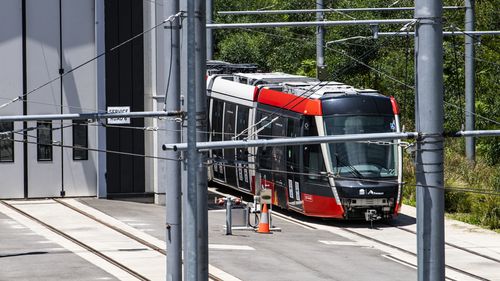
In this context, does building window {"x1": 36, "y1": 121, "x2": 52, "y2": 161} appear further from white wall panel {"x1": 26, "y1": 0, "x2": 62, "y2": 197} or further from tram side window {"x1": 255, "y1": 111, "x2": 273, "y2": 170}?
tram side window {"x1": 255, "y1": 111, "x2": 273, "y2": 170}

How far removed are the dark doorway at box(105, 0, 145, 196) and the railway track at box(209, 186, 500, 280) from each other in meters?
4.19

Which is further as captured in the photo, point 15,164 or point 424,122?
point 15,164

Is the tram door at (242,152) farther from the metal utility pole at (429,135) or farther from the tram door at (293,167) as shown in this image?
the metal utility pole at (429,135)

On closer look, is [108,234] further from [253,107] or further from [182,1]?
[182,1]

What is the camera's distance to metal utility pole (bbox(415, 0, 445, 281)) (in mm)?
12797

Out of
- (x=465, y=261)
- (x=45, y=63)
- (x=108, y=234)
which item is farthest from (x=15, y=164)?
(x=465, y=261)

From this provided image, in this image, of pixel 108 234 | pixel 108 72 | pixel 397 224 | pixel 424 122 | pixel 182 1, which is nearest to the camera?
pixel 424 122

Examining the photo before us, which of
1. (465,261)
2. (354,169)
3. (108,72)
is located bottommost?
(465,261)

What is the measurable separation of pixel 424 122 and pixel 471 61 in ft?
70.3

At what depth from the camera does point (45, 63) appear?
1240 inches

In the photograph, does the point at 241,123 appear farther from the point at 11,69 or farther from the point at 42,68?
the point at 11,69

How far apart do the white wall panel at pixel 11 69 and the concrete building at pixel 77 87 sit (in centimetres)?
3

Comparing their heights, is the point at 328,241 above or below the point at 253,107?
below

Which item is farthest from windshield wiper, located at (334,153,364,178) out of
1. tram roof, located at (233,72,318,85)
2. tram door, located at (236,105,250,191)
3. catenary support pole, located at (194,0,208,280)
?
catenary support pole, located at (194,0,208,280)
